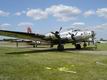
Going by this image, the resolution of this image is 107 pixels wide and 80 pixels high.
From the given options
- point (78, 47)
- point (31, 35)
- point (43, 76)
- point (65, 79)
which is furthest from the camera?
point (78, 47)

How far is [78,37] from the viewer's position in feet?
98.3

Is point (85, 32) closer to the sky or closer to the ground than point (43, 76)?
closer to the sky

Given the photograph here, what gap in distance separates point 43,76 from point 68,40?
2113 cm

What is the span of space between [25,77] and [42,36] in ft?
68.0

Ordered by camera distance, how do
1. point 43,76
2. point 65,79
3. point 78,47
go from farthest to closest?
point 78,47
point 43,76
point 65,79

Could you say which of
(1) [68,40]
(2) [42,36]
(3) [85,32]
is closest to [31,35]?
(2) [42,36]

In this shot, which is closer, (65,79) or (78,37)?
(65,79)

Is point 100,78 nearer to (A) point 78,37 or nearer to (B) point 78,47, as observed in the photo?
(A) point 78,37

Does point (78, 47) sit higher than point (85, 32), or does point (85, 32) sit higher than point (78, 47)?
point (85, 32)

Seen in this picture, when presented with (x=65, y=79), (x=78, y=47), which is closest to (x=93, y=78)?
(x=65, y=79)

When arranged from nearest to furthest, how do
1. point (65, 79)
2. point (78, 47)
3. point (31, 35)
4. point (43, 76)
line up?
point (65, 79)
point (43, 76)
point (31, 35)
point (78, 47)

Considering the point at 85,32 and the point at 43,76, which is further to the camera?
the point at 85,32

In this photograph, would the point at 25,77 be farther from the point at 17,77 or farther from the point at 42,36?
the point at 42,36

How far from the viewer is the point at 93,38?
101 feet
